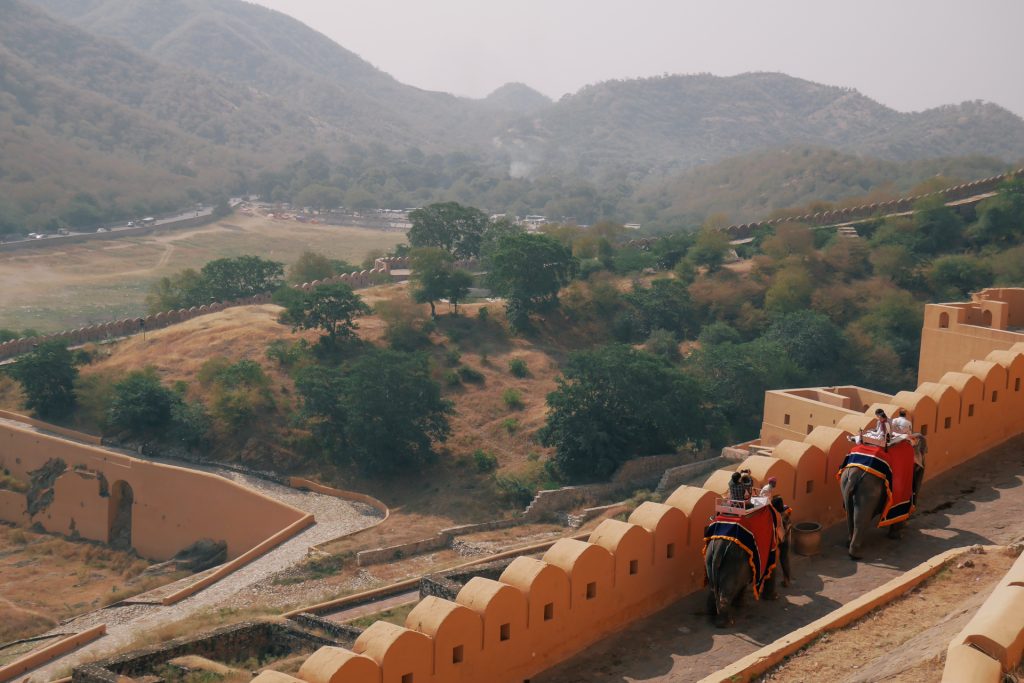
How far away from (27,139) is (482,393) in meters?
76.0

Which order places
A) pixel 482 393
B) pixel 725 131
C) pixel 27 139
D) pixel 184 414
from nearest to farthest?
pixel 184 414, pixel 482 393, pixel 27 139, pixel 725 131

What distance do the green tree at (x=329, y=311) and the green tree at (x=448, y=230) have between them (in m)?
12.3

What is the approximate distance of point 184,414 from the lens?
35.2 metres

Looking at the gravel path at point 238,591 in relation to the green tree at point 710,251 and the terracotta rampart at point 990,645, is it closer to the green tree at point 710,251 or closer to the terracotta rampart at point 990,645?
the terracotta rampart at point 990,645

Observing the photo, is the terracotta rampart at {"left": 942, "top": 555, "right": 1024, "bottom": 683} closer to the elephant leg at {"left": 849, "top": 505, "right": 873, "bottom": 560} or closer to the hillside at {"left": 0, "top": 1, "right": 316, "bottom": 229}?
the elephant leg at {"left": 849, "top": 505, "right": 873, "bottom": 560}

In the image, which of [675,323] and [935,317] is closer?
[935,317]

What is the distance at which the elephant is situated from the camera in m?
8.42

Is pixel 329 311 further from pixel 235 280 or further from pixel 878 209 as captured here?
pixel 878 209

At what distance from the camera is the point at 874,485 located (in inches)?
368

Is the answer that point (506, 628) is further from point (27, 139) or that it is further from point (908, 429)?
point (27, 139)

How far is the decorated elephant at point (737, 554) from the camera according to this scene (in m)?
8.42

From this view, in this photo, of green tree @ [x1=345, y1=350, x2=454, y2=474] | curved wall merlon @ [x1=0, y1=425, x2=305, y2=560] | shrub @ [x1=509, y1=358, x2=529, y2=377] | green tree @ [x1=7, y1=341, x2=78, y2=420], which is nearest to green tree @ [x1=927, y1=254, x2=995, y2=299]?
shrub @ [x1=509, y1=358, x2=529, y2=377]

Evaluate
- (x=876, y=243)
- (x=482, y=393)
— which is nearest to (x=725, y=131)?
(x=876, y=243)

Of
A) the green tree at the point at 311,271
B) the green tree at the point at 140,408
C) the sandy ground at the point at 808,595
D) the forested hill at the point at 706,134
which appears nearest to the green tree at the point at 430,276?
the green tree at the point at 311,271
